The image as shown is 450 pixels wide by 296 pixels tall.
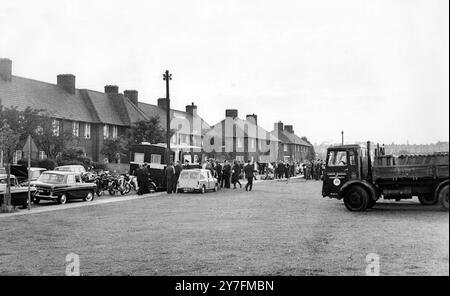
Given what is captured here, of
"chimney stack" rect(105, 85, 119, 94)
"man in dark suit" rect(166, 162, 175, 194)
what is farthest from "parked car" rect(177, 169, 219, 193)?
"chimney stack" rect(105, 85, 119, 94)

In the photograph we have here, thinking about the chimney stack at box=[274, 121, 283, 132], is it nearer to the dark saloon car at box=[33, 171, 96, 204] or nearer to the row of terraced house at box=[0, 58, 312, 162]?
the row of terraced house at box=[0, 58, 312, 162]

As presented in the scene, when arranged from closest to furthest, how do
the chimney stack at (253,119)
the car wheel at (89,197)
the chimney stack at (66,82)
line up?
the car wheel at (89,197) → the chimney stack at (66,82) → the chimney stack at (253,119)

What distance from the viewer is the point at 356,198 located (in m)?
16.1

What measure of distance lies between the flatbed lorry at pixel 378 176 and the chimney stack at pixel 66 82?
1699 inches

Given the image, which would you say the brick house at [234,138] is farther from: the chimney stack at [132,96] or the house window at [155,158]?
the house window at [155,158]

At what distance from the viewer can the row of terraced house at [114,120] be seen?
46.8 m

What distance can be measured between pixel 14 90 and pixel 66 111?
6.22 metres

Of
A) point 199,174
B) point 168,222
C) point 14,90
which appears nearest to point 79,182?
point 199,174

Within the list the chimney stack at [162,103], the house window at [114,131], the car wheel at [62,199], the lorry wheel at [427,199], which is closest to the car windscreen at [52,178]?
the car wheel at [62,199]

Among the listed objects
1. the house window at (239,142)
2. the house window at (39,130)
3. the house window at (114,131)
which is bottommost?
the house window at (39,130)

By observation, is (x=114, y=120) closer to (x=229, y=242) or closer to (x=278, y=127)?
(x=278, y=127)

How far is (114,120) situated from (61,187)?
123 ft

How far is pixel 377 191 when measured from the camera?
15984mm
